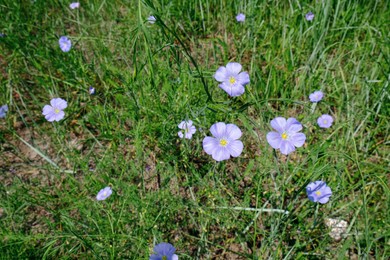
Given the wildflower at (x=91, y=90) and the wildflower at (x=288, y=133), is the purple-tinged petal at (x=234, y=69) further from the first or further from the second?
the wildflower at (x=91, y=90)

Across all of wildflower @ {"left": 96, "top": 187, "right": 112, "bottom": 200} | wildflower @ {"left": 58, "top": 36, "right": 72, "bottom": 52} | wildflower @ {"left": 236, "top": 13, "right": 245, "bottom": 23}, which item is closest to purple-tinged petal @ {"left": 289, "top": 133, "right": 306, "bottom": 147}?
wildflower @ {"left": 96, "top": 187, "right": 112, "bottom": 200}

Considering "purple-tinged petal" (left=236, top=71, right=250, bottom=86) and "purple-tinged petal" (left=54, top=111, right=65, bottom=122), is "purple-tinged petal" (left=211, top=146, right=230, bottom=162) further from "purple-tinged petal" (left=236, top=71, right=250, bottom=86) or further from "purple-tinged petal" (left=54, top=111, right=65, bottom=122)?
"purple-tinged petal" (left=54, top=111, right=65, bottom=122)

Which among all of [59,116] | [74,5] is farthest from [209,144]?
[74,5]

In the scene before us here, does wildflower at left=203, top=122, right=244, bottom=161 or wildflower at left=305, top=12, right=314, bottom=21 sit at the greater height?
wildflower at left=305, top=12, right=314, bottom=21

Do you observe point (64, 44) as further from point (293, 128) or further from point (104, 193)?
point (293, 128)

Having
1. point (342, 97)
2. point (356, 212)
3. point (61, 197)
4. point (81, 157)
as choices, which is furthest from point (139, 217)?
point (342, 97)

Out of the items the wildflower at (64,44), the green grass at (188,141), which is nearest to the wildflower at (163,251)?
the green grass at (188,141)
